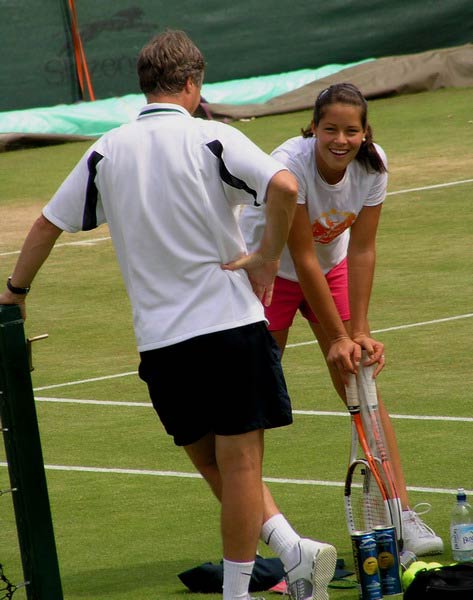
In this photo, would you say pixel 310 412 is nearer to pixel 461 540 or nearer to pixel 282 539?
pixel 461 540

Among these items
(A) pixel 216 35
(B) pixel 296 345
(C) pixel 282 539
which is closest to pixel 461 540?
(C) pixel 282 539

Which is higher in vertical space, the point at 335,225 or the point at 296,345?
the point at 335,225

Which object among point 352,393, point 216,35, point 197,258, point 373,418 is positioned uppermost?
point 216,35

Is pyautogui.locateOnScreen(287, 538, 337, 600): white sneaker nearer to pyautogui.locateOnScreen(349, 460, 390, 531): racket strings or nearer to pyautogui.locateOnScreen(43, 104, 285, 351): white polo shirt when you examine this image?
pyautogui.locateOnScreen(349, 460, 390, 531): racket strings

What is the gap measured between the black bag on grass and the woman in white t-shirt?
812 mm

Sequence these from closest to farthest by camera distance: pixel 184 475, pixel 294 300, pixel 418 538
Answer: pixel 418 538 → pixel 294 300 → pixel 184 475

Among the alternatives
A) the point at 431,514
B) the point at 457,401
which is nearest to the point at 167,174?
the point at 431,514

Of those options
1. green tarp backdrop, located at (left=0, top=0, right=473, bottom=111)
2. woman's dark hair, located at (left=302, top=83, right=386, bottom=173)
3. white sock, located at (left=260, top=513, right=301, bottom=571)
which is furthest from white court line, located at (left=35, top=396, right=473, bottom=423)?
green tarp backdrop, located at (left=0, top=0, right=473, bottom=111)

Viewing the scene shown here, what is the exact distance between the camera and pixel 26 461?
190 inches

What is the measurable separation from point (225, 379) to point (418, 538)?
1362 mm

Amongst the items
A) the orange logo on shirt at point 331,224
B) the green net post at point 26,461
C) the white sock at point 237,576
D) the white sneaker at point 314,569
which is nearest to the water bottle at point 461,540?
the white sneaker at point 314,569

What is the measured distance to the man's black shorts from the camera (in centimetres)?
484

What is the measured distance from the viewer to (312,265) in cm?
564

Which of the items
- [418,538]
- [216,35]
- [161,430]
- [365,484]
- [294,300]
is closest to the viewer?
[365,484]
